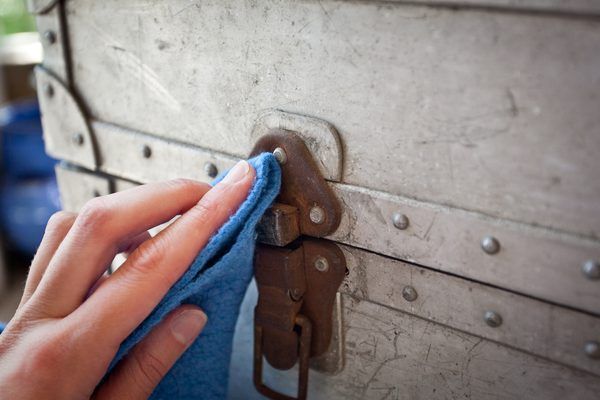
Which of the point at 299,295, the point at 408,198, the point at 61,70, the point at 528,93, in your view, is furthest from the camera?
the point at 61,70

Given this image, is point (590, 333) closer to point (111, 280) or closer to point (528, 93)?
point (528, 93)

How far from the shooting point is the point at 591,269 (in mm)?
508

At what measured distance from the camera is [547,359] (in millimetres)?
579

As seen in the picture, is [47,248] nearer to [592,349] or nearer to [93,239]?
[93,239]

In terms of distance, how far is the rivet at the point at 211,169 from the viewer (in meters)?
0.76

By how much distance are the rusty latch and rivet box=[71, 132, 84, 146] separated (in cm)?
38

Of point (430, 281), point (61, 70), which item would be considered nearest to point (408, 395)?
point (430, 281)

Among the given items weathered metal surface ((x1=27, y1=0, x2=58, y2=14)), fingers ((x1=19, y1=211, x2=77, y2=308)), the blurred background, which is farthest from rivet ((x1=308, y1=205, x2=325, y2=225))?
the blurred background

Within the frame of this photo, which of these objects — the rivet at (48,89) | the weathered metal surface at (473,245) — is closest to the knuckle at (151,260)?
the weathered metal surface at (473,245)

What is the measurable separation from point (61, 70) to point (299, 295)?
537mm

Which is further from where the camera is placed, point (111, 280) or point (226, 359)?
point (226, 359)

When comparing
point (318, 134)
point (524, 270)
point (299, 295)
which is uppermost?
point (318, 134)

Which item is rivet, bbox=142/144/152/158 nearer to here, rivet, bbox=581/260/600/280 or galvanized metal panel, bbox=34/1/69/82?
galvanized metal panel, bbox=34/1/69/82

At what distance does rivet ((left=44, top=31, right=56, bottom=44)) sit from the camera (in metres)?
0.88
